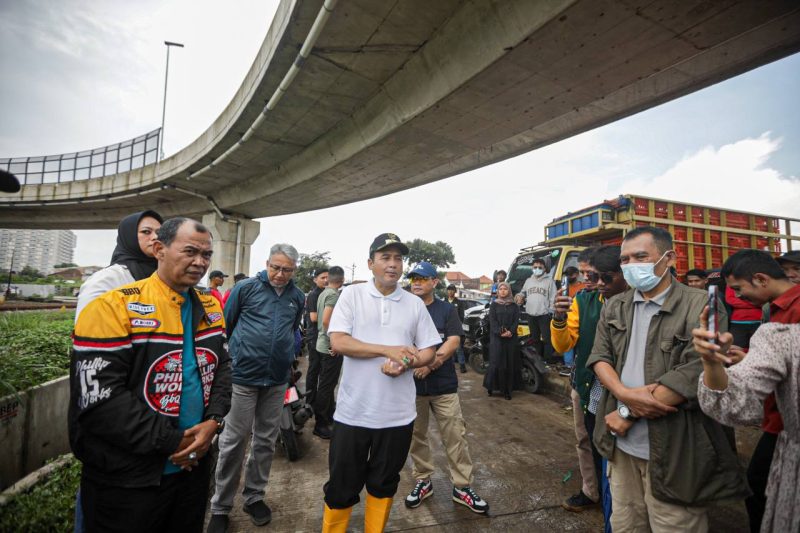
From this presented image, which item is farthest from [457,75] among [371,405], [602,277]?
[371,405]

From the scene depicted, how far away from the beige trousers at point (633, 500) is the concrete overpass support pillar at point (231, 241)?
46.7 ft

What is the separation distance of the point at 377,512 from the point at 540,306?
17.0ft

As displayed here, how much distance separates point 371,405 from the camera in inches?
83.6

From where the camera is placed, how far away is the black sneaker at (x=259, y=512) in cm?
269

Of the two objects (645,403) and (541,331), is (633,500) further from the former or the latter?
(541,331)

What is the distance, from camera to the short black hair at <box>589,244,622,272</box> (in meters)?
2.60

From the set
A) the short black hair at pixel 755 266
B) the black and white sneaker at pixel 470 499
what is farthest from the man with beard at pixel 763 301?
the black and white sneaker at pixel 470 499

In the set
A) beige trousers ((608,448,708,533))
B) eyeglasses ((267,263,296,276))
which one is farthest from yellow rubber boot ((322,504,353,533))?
eyeglasses ((267,263,296,276))

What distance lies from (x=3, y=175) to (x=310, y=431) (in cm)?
416

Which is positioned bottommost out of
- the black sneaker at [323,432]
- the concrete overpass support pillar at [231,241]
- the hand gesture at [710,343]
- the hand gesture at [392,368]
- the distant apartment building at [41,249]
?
the black sneaker at [323,432]

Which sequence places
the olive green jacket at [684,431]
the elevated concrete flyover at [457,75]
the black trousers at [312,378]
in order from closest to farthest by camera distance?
the olive green jacket at [684,431] → the elevated concrete flyover at [457,75] → the black trousers at [312,378]

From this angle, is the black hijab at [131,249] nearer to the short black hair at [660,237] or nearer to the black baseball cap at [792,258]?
the short black hair at [660,237]

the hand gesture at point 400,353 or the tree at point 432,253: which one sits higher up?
the tree at point 432,253

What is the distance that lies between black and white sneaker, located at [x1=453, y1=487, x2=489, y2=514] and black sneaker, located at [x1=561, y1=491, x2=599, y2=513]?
0.68 m
